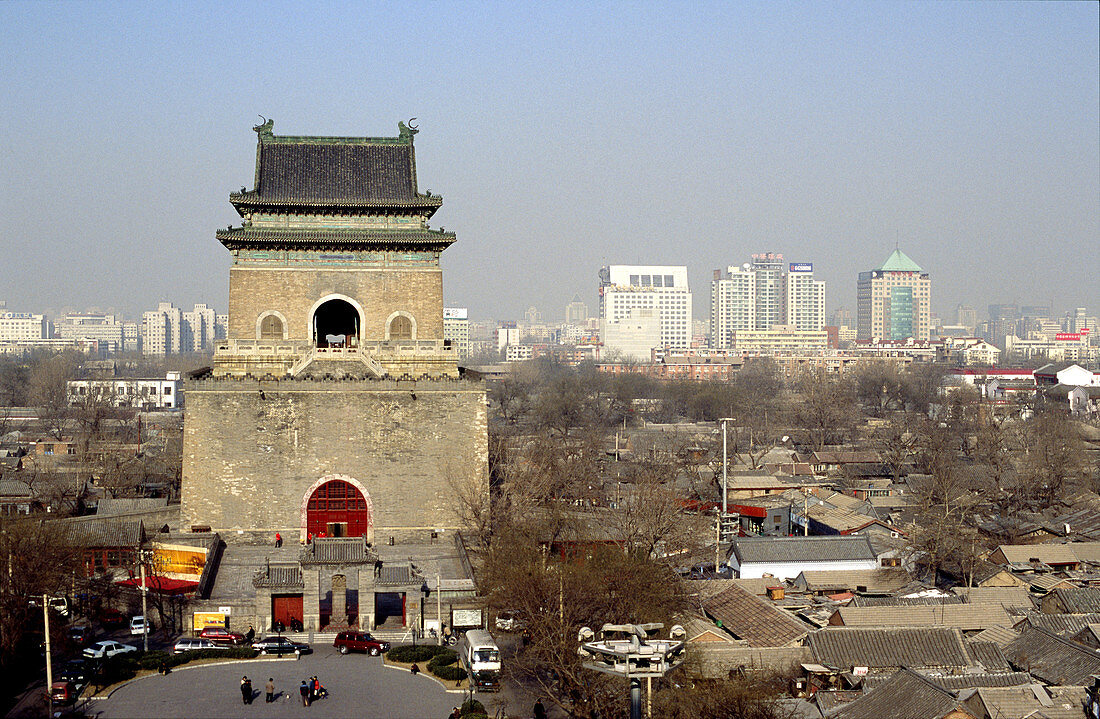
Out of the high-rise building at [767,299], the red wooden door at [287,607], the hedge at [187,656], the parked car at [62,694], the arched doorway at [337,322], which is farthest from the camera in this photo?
the high-rise building at [767,299]

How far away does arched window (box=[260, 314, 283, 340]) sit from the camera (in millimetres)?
29969

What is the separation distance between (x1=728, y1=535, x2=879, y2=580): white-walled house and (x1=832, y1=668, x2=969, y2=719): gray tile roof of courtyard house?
397 inches

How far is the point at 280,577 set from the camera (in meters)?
22.6

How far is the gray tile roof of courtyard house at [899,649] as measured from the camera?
21.1m

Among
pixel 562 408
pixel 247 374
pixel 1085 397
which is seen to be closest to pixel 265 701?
pixel 247 374

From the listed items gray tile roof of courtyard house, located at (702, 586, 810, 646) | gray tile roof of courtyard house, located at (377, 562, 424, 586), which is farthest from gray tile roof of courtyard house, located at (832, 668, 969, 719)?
gray tile roof of courtyard house, located at (377, 562, 424, 586)

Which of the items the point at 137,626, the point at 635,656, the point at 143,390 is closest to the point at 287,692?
the point at 137,626

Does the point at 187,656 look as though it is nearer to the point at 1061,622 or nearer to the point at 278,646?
the point at 278,646

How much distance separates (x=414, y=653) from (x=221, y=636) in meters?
3.71

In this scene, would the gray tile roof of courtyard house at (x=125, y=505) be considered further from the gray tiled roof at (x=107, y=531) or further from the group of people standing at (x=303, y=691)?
the group of people standing at (x=303, y=691)

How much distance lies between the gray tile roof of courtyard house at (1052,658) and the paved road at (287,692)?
32.4 ft

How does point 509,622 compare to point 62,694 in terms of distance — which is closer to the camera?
point 62,694

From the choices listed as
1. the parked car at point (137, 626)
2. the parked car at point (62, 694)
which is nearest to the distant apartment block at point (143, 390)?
the parked car at point (137, 626)

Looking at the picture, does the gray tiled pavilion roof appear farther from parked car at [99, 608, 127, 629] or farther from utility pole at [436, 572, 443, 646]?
utility pole at [436, 572, 443, 646]
